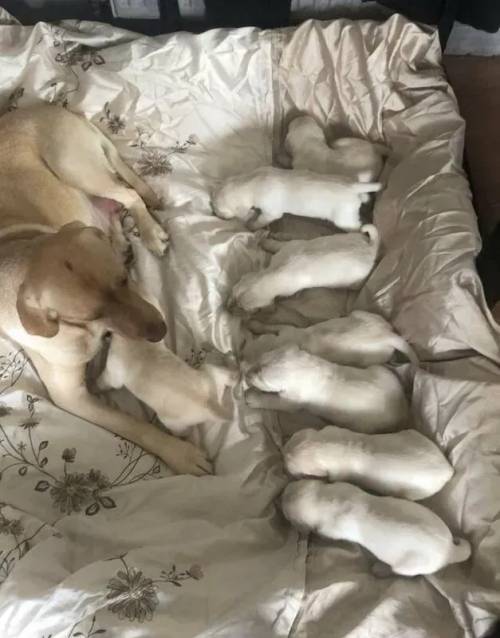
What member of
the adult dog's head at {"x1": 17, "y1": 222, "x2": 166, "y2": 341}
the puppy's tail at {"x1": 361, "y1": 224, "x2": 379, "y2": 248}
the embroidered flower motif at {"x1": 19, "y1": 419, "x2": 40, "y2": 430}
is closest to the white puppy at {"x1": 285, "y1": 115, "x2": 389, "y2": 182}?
the puppy's tail at {"x1": 361, "y1": 224, "x2": 379, "y2": 248}

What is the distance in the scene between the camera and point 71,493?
1631mm

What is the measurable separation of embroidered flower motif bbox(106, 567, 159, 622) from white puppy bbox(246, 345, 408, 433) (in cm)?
49

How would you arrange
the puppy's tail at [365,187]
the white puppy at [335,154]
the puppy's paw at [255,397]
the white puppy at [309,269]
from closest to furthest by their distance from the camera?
the puppy's paw at [255,397]
the white puppy at [309,269]
the puppy's tail at [365,187]
the white puppy at [335,154]

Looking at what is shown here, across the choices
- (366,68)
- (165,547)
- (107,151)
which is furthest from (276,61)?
(165,547)

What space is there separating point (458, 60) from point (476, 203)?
0.68m

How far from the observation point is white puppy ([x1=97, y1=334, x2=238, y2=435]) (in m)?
1.66

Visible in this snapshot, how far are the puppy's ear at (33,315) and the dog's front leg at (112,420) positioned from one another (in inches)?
9.1

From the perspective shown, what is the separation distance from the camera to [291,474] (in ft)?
5.36

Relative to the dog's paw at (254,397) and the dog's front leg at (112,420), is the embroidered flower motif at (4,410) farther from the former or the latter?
the dog's paw at (254,397)

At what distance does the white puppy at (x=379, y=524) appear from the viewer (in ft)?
4.74

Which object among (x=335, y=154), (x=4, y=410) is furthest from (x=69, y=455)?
(x=335, y=154)

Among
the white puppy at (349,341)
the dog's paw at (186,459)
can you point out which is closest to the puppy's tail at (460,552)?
the white puppy at (349,341)

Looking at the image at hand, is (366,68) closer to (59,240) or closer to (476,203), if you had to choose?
(476,203)

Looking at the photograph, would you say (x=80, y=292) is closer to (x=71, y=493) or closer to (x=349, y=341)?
(x=71, y=493)
